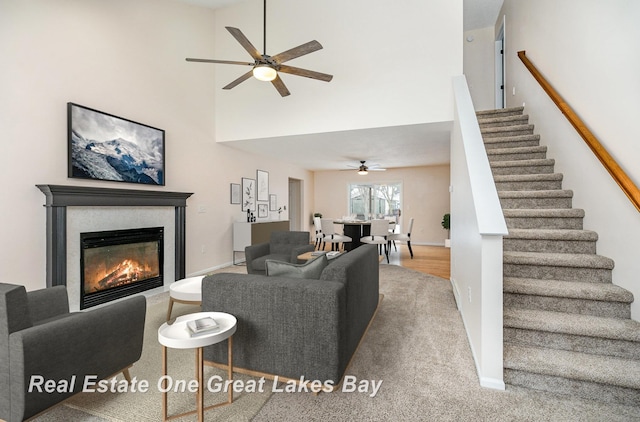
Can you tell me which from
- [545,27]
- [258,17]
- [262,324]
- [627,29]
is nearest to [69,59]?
[258,17]

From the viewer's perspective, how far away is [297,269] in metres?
2.06

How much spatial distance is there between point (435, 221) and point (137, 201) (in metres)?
7.48

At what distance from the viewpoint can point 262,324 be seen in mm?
1857

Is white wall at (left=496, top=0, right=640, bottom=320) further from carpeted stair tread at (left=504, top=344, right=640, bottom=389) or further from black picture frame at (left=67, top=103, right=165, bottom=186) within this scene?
black picture frame at (left=67, top=103, right=165, bottom=186)

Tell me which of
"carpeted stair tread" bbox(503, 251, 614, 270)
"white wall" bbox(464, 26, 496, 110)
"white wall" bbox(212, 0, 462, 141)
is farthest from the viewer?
"white wall" bbox(464, 26, 496, 110)

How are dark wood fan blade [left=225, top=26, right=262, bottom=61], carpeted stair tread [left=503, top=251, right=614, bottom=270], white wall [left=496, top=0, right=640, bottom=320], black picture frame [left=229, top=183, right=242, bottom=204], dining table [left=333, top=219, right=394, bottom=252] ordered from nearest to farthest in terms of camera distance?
white wall [left=496, top=0, right=640, bottom=320] < carpeted stair tread [left=503, top=251, right=614, bottom=270] < dark wood fan blade [left=225, top=26, right=262, bottom=61] < black picture frame [left=229, top=183, right=242, bottom=204] < dining table [left=333, top=219, right=394, bottom=252]

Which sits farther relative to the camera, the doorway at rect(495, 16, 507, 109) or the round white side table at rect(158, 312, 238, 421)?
the doorway at rect(495, 16, 507, 109)

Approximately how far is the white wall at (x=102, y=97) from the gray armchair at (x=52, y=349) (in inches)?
73.1

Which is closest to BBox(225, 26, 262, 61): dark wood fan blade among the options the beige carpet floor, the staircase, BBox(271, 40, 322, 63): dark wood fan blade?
BBox(271, 40, 322, 63): dark wood fan blade

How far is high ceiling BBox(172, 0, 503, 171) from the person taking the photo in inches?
186

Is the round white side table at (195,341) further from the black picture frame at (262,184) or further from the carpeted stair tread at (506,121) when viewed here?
the black picture frame at (262,184)

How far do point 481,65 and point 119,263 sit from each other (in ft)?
26.0

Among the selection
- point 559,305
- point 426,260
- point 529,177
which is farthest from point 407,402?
point 426,260

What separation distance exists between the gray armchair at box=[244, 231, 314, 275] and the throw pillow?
1897mm
